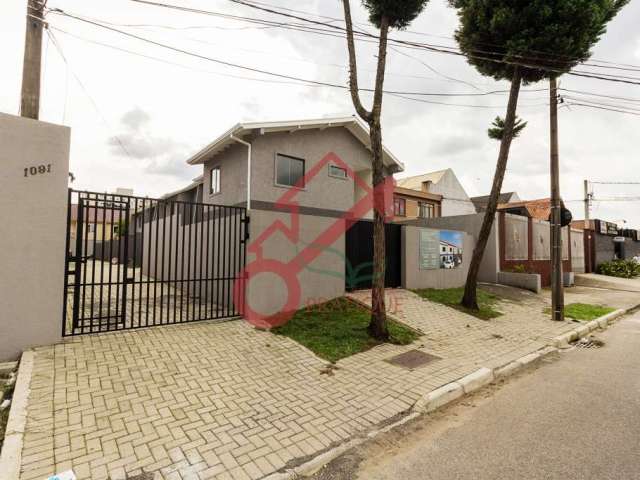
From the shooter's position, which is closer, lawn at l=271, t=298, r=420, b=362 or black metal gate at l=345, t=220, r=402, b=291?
lawn at l=271, t=298, r=420, b=362

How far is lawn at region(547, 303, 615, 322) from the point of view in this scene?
10.5 metres

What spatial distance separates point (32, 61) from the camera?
18.9ft

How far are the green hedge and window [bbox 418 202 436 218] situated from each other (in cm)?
1373

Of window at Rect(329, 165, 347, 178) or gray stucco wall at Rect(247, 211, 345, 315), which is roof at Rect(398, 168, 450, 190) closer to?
window at Rect(329, 165, 347, 178)

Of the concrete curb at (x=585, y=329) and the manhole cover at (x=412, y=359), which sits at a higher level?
the manhole cover at (x=412, y=359)

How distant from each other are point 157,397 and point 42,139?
470 centimetres

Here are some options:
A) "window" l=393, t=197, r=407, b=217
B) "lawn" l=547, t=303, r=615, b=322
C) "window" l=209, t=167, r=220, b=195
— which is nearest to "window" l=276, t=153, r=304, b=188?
"window" l=209, t=167, r=220, b=195

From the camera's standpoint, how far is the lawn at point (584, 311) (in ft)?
34.3

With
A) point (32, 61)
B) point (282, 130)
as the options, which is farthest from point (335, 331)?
point (282, 130)

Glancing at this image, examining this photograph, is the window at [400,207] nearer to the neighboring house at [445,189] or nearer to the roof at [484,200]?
the neighboring house at [445,189]

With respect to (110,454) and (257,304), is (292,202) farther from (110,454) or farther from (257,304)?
(110,454)

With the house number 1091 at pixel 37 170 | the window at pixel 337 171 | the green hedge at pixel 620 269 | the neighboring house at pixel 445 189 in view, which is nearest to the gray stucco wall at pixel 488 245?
the window at pixel 337 171

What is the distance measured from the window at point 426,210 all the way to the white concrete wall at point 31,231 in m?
28.2

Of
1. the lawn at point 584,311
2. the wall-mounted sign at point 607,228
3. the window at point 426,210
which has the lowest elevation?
the lawn at point 584,311
